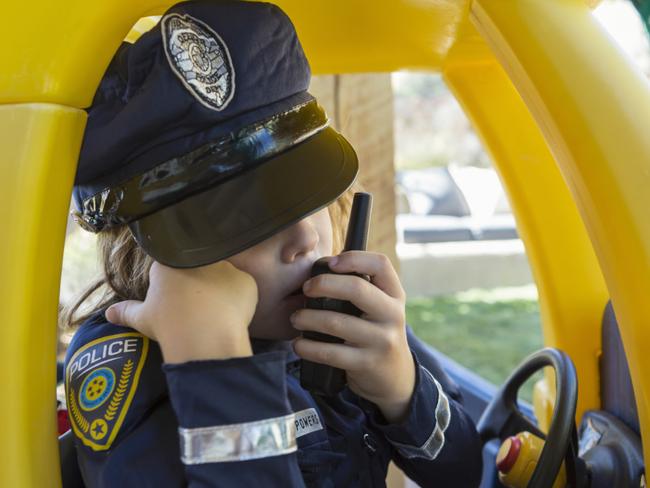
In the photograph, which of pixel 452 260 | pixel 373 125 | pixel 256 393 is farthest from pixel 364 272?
pixel 452 260

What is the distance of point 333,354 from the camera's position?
0.88 m

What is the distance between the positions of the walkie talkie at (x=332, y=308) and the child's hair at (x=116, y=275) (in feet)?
0.45

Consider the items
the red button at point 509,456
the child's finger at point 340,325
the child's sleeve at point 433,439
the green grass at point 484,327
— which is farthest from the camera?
the green grass at point 484,327

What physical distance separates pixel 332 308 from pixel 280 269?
0.08m

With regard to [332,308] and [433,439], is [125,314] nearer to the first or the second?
[332,308]

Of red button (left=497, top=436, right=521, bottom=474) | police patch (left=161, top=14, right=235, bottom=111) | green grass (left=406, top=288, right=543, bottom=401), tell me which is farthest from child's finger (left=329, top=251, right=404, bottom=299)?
green grass (left=406, top=288, right=543, bottom=401)

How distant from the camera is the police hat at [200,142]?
82cm

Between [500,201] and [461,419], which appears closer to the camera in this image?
[461,419]

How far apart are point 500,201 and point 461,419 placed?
18.1ft

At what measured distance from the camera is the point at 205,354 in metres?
0.79

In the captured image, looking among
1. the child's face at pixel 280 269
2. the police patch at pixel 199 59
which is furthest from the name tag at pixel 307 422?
the police patch at pixel 199 59

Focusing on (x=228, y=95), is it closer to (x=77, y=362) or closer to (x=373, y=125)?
(x=77, y=362)

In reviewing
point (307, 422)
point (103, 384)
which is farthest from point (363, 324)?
point (103, 384)

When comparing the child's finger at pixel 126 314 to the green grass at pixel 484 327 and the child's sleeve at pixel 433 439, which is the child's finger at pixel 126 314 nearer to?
the child's sleeve at pixel 433 439
